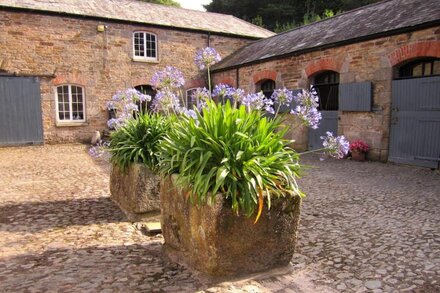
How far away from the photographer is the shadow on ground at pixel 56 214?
14.5 feet

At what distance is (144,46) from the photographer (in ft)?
50.8

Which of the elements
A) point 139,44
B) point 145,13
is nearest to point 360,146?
point 139,44

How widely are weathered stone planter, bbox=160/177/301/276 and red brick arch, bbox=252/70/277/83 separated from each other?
407 inches

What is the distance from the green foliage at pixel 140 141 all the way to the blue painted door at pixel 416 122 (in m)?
6.52

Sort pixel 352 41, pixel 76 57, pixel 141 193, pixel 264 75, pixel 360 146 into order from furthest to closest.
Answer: pixel 76 57 < pixel 264 75 < pixel 352 41 < pixel 360 146 < pixel 141 193

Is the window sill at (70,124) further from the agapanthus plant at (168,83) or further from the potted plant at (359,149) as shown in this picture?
the agapanthus plant at (168,83)

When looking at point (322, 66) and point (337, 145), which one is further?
point (322, 66)

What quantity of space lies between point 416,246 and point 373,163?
5876 mm

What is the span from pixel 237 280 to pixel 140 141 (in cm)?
257

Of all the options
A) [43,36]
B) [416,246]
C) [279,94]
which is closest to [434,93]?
[416,246]

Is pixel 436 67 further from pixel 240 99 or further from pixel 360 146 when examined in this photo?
pixel 240 99

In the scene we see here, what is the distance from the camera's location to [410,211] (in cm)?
493

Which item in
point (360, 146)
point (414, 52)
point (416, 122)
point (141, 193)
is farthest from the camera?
point (360, 146)

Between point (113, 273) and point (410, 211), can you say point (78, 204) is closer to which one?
point (113, 273)
